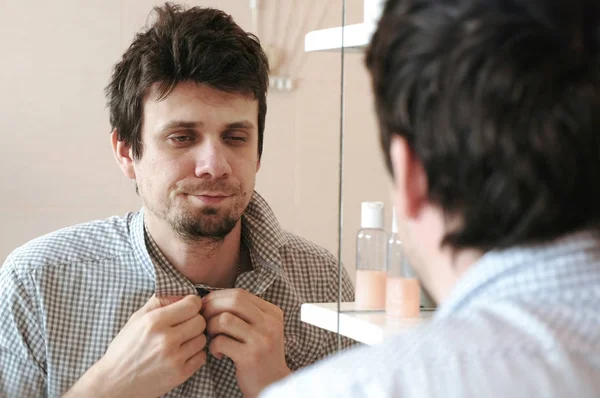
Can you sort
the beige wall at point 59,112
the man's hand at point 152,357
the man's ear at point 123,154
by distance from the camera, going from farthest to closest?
the beige wall at point 59,112 → the man's ear at point 123,154 → the man's hand at point 152,357

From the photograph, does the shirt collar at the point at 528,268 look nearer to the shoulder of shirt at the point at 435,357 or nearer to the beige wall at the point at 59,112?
the shoulder of shirt at the point at 435,357

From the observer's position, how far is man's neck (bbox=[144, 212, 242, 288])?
1.47 meters

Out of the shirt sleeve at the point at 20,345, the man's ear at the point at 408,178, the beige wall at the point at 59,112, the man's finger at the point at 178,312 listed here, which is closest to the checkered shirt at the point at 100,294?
the shirt sleeve at the point at 20,345

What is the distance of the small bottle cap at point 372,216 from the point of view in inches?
37.9

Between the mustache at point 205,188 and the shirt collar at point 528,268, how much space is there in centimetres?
89

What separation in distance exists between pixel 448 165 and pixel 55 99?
1.74 metres

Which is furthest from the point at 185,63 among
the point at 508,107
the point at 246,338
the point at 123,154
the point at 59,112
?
the point at 508,107

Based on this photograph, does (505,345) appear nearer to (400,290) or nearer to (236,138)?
(400,290)

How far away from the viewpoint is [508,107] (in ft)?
1.63

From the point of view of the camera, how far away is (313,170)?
8.08 feet

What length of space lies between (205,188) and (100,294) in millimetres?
255

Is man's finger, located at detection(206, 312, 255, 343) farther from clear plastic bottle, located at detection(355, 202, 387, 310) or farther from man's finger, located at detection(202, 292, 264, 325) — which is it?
clear plastic bottle, located at detection(355, 202, 387, 310)

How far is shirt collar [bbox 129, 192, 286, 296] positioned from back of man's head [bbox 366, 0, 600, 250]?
0.94m

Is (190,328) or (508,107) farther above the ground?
(508,107)
